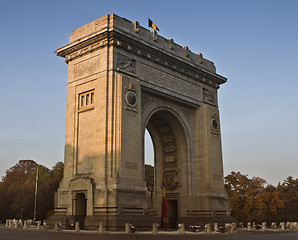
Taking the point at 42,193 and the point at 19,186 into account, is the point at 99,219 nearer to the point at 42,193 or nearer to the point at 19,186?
the point at 42,193

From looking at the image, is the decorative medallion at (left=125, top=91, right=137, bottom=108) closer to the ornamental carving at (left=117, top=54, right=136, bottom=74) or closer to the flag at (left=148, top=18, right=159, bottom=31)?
the ornamental carving at (left=117, top=54, right=136, bottom=74)

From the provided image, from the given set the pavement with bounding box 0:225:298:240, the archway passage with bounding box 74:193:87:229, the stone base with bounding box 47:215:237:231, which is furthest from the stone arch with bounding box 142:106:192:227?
the pavement with bounding box 0:225:298:240

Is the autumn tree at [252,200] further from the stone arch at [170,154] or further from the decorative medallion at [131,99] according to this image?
the decorative medallion at [131,99]

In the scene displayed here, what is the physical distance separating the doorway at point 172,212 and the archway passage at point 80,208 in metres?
11.7

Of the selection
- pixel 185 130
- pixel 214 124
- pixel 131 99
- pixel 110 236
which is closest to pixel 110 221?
pixel 110 236

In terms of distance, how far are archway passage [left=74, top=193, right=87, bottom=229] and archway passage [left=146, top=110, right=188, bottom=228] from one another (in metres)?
10.1

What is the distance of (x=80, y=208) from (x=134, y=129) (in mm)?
8160

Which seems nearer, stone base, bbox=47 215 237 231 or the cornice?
stone base, bbox=47 215 237 231

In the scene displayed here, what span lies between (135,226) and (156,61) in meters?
15.8

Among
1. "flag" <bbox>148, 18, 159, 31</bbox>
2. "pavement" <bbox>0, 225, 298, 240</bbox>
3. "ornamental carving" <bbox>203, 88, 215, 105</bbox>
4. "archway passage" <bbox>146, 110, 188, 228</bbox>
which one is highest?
"flag" <bbox>148, 18, 159, 31</bbox>

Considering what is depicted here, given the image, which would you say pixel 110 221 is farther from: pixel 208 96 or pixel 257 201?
pixel 257 201

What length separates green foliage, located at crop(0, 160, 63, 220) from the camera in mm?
65625

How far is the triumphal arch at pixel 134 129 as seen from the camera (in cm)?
3075

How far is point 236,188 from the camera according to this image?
232 feet
